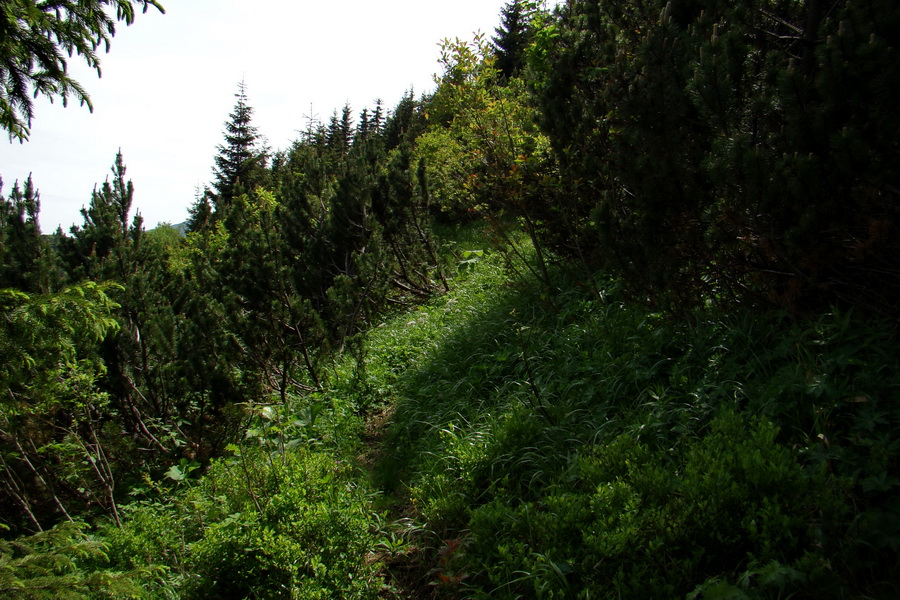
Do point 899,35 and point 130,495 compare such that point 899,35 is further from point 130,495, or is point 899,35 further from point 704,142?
point 130,495

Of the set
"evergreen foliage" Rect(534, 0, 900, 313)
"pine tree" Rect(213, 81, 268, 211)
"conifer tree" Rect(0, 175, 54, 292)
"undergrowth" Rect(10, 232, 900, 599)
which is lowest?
"undergrowth" Rect(10, 232, 900, 599)

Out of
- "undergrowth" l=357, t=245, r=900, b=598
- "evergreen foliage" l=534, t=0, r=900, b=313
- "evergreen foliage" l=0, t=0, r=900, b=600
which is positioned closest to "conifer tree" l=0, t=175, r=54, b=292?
"evergreen foliage" l=0, t=0, r=900, b=600

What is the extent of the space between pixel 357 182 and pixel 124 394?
163 inches

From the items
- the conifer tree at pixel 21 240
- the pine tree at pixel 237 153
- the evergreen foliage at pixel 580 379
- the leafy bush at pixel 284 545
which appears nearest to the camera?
the evergreen foliage at pixel 580 379

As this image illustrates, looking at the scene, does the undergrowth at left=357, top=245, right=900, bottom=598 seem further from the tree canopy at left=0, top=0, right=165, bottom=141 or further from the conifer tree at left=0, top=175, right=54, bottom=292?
the conifer tree at left=0, top=175, right=54, bottom=292

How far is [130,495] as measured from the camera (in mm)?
4840

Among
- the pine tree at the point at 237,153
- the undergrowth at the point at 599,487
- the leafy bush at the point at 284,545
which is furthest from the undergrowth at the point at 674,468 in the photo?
the pine tree at the point at 237,153

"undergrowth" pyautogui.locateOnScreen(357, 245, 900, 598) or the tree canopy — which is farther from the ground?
the tree canopy

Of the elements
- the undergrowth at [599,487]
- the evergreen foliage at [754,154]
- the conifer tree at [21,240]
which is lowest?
the undergrowth at [599,487]

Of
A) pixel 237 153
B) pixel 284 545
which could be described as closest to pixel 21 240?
pixel 284 545

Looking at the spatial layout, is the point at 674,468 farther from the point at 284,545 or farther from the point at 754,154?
the point at 284,545

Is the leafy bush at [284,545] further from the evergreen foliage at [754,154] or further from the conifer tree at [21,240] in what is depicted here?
the conifer tree at [21,240]

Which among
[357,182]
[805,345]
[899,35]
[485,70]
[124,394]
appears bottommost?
[805,345]

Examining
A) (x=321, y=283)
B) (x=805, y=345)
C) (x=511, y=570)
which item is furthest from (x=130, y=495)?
(x=805, y=345)
